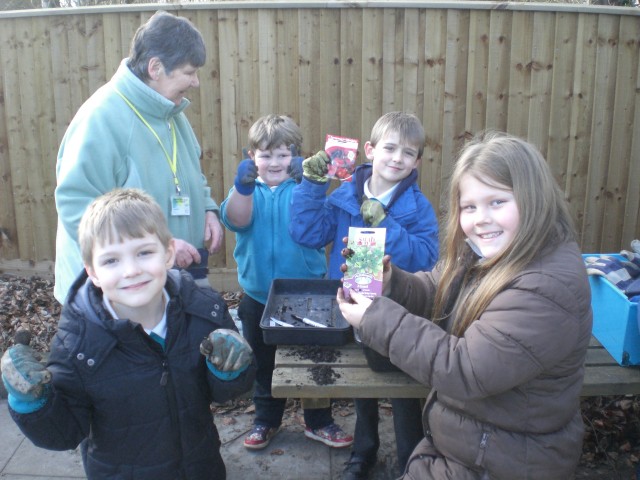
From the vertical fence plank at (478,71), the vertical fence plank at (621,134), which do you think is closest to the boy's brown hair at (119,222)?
the vertical fence plank at (478,71)

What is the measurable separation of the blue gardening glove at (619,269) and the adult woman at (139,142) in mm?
1864

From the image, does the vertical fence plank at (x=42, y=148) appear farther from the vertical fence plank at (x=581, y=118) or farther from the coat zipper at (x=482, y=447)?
the coat zipper at (x=482, y=447)

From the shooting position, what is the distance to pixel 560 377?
1.94 metres

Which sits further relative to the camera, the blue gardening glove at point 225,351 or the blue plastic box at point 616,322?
the blue plastic box at point 616,322

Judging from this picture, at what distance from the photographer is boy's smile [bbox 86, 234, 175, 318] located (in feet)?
6.76

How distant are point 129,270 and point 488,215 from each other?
1.21 metres

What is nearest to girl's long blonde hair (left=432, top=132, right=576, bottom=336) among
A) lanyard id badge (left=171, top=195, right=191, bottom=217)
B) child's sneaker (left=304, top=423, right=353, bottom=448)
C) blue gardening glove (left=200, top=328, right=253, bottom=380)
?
blue gardening glove (left=200, top=328, right=253, bottom=380)

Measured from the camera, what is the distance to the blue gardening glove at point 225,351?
2.08 meters

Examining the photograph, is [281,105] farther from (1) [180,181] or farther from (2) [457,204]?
(2) [457,204]

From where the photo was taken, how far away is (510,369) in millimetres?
1809

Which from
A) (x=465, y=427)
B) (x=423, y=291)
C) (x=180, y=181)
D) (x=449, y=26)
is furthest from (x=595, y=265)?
(x=449, y=26)

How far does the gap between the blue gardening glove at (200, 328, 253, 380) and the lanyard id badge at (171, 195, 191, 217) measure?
1.06 meters

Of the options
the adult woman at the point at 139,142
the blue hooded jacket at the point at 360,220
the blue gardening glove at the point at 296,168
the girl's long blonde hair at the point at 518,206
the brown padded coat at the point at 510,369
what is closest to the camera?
the brown padded coat at the point at 510,369

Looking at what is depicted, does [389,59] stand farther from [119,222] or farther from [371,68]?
[119,222]
